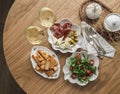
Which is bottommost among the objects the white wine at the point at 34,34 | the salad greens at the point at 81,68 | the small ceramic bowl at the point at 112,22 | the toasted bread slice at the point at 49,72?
the salad greens at the point at 81,68

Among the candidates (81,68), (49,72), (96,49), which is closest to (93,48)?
(96,49)

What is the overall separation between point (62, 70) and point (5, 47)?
1.14 feet

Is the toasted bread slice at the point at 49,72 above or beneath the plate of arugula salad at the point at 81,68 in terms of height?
above

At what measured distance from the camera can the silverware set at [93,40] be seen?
201 centimetres

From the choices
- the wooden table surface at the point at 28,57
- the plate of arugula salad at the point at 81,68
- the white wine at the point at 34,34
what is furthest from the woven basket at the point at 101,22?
the white wine at the point at 34,34

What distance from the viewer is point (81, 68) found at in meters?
1.98

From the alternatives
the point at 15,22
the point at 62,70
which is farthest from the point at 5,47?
the point at 62,70

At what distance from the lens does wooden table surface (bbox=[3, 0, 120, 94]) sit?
1962 millimetres

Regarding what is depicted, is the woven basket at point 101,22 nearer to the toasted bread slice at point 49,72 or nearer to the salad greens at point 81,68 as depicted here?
the salad greens at point 81,68

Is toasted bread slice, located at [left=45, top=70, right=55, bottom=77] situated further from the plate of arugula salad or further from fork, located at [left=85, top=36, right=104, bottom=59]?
fork, located at [left=85, top=36, right=104, bottom=59]

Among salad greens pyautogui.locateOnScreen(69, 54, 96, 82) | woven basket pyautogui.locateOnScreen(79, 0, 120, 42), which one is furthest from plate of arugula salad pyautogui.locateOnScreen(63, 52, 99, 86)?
woven basket pyautogui.locateOnScreen(79, 0, 120, 42)

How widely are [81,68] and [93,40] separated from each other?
7.0 inches

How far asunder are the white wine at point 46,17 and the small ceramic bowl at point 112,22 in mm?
297

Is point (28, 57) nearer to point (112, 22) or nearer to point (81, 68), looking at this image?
point (81, 68)
